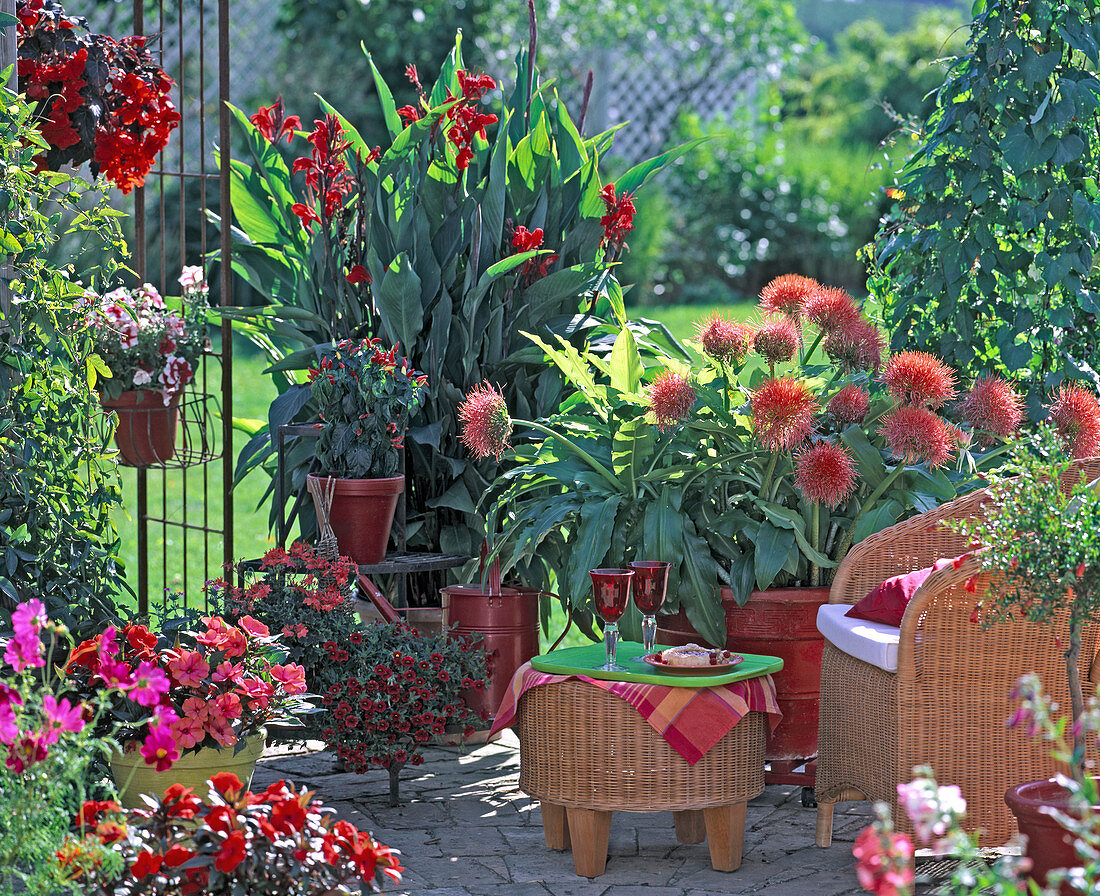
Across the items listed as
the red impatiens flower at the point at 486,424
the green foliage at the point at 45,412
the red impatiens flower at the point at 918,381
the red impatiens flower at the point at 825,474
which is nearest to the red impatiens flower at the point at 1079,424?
the red impatiens flower at the point at 918,381

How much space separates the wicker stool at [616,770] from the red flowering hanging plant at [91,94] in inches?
61.6

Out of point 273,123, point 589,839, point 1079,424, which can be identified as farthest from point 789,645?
point 273,123

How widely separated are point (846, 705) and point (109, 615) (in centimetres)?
147

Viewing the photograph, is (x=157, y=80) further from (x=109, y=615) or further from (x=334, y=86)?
(x=334, y=86)

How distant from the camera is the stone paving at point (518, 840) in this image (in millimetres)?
2498

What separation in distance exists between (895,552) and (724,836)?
2.19 feet

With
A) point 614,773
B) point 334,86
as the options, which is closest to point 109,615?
point 614,773

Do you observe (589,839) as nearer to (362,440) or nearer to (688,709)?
(688,709)

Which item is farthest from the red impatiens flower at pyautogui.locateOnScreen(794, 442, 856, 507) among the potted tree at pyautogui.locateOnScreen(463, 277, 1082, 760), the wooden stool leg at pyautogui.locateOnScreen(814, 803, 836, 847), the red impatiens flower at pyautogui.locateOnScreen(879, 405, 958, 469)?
the wooden stool leg at pyautogui.locateOnScreen(814, 803, 836, 847)

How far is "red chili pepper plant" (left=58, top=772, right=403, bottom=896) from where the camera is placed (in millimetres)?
1646

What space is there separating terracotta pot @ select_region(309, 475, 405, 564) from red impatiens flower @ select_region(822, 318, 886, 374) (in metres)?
1.03

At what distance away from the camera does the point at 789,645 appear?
9.57 ft

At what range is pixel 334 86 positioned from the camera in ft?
29.5

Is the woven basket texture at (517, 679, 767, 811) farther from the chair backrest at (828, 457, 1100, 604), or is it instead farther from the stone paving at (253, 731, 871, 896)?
the chair backrest at (828, 457, 1100, 604)
